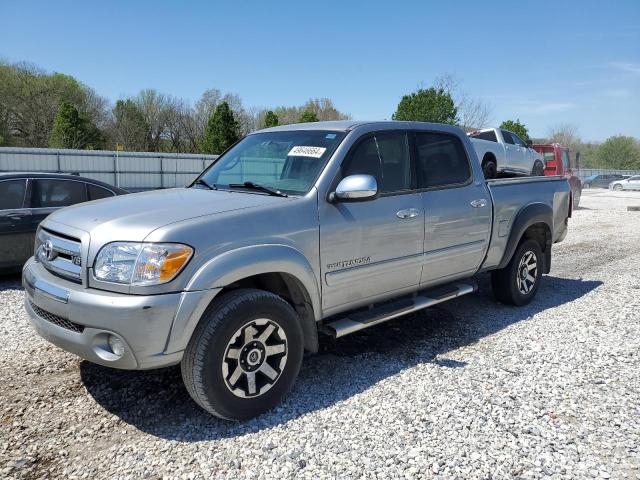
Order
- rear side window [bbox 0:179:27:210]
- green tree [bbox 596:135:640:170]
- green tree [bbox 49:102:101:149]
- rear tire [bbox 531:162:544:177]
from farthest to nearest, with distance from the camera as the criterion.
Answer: green tree [bbox 596:135:640:170]
green tree [bbox 49:102:101:149]
rear tire [bbox 531:162:544:177]
rear side window [bbox 0:179:27:210]

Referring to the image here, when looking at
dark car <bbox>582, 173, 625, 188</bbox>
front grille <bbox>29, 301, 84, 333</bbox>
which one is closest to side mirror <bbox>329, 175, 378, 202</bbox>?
front grille <bbox>29, 301, 84, 333</bbox>

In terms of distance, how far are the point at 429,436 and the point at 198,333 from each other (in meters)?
1.53

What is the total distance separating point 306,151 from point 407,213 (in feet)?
3.16

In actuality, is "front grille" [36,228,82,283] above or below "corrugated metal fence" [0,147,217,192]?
below

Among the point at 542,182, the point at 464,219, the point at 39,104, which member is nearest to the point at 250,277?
the point at 464,219

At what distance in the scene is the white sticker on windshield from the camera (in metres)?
3.88

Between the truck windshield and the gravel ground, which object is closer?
the gravel ground

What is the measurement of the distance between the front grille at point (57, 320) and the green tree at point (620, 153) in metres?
80.5

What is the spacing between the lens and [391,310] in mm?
4102

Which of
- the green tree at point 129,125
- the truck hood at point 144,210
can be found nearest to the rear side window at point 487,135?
the truck hood at point 144,210

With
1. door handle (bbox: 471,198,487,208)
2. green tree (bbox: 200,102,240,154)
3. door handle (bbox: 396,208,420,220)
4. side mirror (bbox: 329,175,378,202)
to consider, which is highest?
green tree (bbox: 200,102,240,154)

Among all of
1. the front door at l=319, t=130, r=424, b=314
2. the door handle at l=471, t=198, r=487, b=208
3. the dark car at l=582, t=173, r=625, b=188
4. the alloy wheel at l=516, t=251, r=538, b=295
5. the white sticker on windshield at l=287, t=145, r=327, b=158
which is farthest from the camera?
the dark car at l=582, t=173, r=625, b=188

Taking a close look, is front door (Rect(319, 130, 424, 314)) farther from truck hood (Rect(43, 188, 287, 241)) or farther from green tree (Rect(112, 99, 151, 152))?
green tree (Rect(112, 99, 151, 152))

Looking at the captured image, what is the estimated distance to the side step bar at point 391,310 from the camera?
376cm
